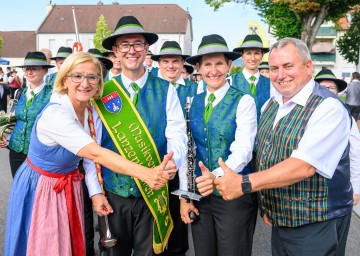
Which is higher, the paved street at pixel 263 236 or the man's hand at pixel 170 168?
the man's hand at pixel 170 168

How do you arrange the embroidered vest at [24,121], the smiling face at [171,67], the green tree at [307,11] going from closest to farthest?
the embroidered vest at [24,121] < the smiling face at [171,67] < the green tree at [307,11]

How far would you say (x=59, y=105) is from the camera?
8.35ft

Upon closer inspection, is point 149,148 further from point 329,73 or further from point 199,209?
point 329,73

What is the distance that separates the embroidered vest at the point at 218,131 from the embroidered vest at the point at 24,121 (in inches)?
83.1

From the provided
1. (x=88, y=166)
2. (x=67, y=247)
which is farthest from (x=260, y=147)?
(x=67, y=247)

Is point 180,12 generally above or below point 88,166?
above

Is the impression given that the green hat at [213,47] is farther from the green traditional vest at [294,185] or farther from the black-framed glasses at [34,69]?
the black-framed glasses at [34,69]

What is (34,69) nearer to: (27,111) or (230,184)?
(27,111)

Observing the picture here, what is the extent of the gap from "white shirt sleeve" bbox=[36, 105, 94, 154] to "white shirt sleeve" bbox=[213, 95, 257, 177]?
95 centimetres

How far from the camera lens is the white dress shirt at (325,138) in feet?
7.06

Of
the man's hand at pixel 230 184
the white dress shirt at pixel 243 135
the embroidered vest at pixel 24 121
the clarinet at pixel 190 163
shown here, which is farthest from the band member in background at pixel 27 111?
the man's hand at pixel 230 184

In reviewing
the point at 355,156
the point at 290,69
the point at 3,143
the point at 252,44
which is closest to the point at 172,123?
the point at 290,69

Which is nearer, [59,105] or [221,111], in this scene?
[59,105]

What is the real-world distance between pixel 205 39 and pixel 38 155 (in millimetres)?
1453
